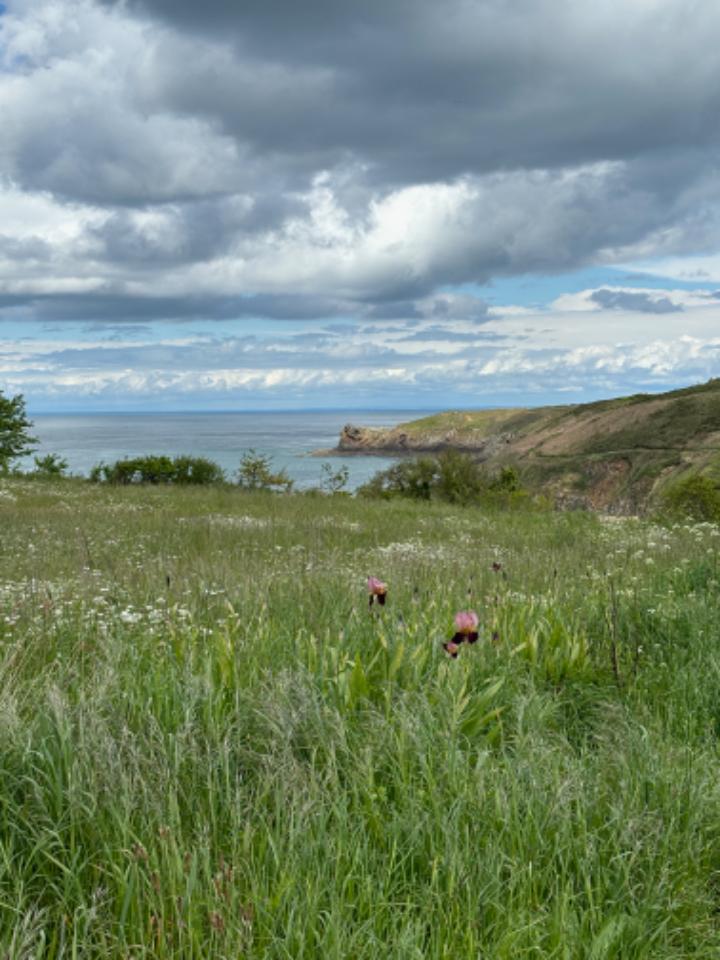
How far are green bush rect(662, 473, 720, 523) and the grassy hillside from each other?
138 inches

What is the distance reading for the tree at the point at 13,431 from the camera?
1542 inches

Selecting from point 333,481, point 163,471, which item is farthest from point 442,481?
point 163,471

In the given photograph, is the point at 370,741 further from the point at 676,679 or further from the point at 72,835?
the point at 676,679

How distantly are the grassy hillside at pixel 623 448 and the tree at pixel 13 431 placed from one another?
26255 millimetres

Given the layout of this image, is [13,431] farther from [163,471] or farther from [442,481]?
[442,481]

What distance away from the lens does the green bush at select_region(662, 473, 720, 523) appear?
18.9 meters

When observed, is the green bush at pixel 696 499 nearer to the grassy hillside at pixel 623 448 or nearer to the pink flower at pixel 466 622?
the grassy hillside at pixel 623 448

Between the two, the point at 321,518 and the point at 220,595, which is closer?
the point at 220,595

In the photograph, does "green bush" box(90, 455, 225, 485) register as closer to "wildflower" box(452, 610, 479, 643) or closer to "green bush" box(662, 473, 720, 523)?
"green bush" box(662, 473, 720, 523)

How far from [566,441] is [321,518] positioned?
42.2m

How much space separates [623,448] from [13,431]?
33260 mm

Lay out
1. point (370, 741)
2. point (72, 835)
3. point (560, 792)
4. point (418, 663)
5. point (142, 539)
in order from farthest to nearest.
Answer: point (142, 539), point (418, 663), point (370, 741), point (560, 792), point (72, 835)

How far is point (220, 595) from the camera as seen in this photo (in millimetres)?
6781

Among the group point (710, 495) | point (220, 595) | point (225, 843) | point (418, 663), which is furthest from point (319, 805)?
point (710, 495)
